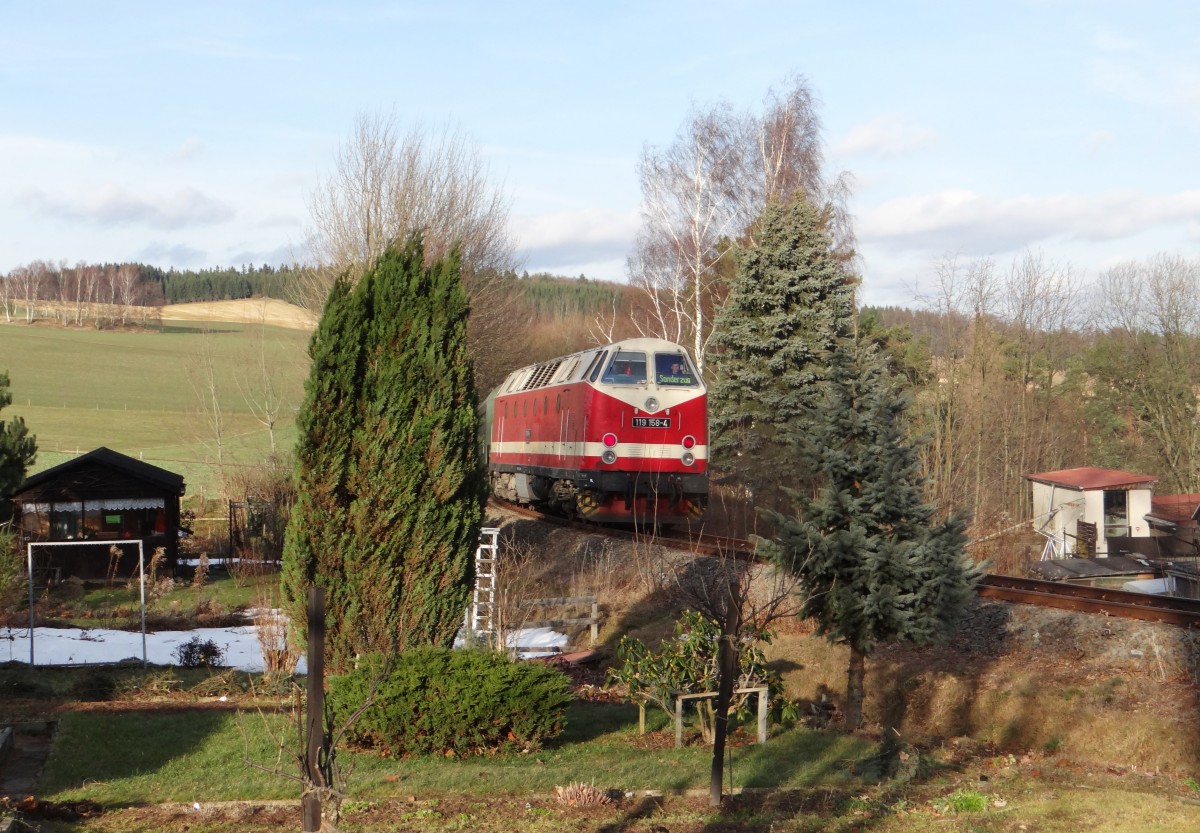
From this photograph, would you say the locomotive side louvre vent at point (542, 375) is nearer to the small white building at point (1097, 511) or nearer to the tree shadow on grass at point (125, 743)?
the small white building at point (1097, 511)

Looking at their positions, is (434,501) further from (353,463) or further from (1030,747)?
(1030,747)

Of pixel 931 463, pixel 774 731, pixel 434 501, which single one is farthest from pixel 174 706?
pixel 931 463

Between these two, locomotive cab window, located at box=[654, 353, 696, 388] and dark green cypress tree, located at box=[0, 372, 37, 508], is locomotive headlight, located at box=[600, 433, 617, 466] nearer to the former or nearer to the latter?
locomotive cab window, located at box=[654, 353, 696, 388]

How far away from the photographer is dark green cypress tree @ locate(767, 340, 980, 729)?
11086 mm

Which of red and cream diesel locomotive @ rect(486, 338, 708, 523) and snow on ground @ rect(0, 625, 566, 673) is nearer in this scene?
snow on ground @ rect(0, 625, 566, 673)

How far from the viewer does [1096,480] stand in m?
27.8

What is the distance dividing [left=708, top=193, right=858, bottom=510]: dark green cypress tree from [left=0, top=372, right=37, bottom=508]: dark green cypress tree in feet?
52.9

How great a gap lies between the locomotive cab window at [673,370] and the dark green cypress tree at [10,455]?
13484 mm

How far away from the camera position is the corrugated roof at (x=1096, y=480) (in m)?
27.2

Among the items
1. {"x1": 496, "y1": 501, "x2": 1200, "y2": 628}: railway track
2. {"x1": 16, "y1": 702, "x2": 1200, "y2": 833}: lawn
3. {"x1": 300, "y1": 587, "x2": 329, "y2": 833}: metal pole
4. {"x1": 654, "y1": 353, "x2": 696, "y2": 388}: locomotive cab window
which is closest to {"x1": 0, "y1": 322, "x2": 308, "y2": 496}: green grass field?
{"x1": 654, "y1": 353, "x2": 696, "y2": 388}: locomotive cab window

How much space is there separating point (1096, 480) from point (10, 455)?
83.2 ft

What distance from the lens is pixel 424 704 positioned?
9.95 m

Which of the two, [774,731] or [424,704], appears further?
[774,731]

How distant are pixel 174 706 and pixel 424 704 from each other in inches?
148
